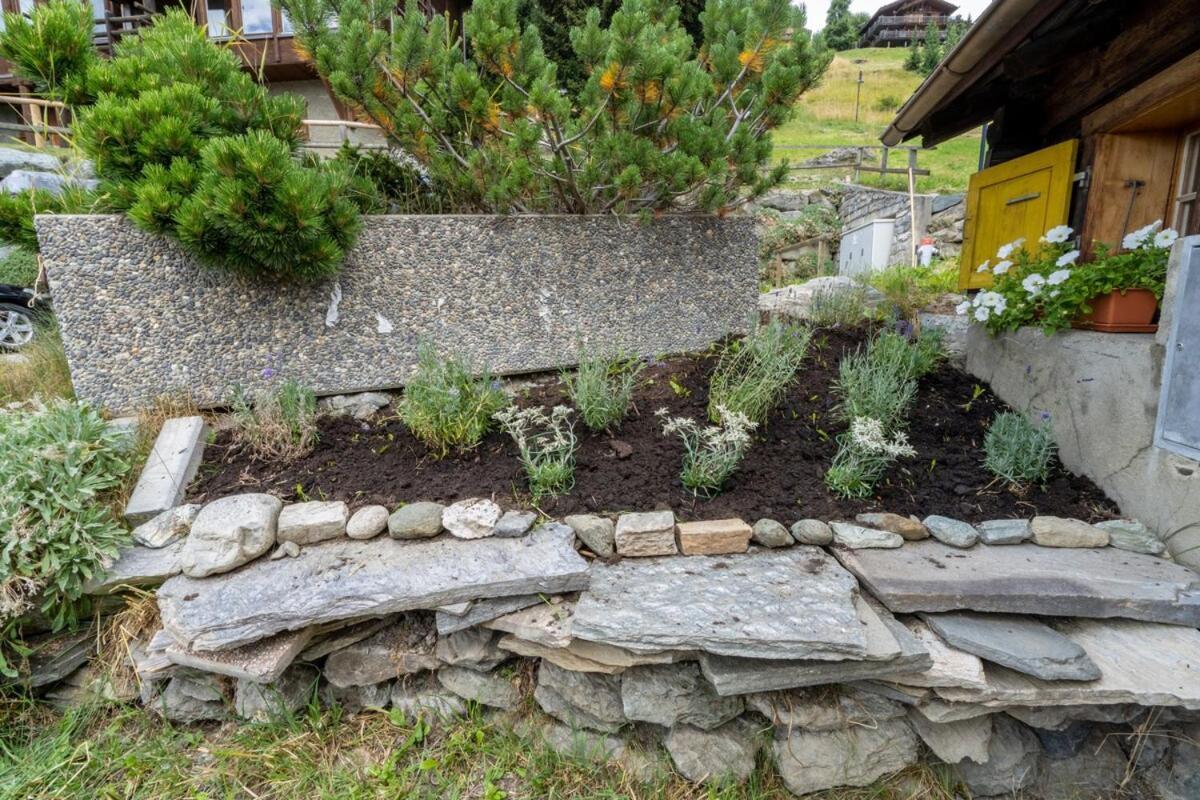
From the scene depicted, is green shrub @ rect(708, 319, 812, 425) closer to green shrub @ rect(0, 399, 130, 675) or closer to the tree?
green shrub @ rect(0, 399, 130, 675)

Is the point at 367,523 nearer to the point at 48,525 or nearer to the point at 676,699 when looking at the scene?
the point at 48,525

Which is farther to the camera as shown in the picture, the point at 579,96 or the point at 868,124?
the point at 868,124

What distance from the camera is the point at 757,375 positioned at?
3043 millimetres

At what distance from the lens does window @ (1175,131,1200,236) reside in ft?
9.57

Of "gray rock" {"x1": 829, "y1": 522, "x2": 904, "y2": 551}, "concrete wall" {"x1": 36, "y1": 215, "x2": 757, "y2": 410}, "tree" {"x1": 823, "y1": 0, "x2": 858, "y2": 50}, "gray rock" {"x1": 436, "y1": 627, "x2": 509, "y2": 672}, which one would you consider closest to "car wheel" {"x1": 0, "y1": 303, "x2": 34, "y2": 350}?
"concrete wall" {"x1": 36, "y1": 215, "x2": 757, "y2": 410}

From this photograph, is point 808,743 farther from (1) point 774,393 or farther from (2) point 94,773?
(2) point 94,773

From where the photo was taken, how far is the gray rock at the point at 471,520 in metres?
2.16

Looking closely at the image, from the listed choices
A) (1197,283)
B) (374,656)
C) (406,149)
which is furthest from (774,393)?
(406,149)

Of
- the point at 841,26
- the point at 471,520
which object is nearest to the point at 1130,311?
the point at 471,520

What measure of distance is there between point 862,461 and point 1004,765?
1.10 metres

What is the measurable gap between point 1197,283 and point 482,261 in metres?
3.01

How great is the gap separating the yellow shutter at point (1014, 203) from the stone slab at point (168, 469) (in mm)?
4477

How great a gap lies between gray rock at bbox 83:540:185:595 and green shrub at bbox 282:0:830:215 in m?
2.19

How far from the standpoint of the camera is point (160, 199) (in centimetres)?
251
